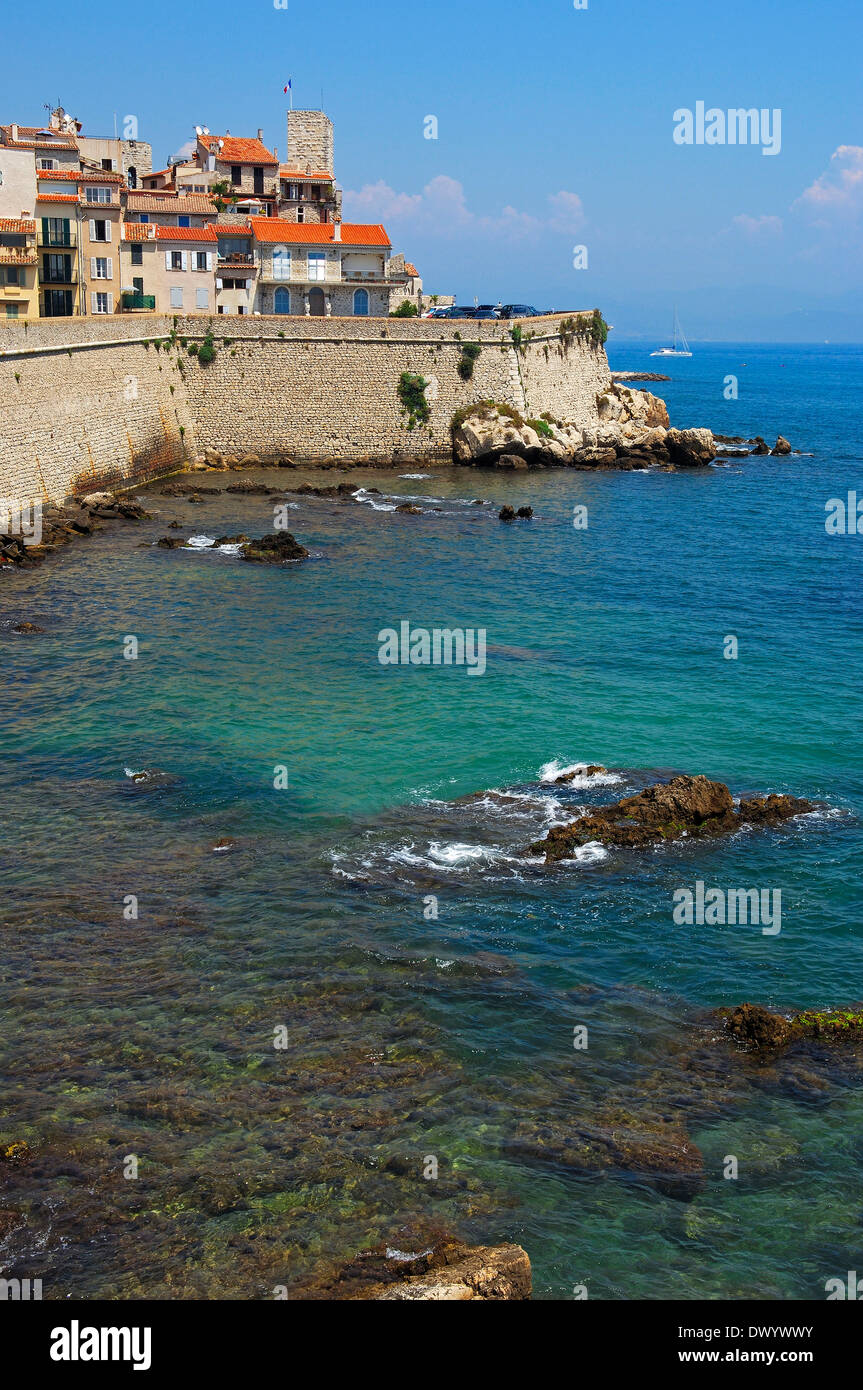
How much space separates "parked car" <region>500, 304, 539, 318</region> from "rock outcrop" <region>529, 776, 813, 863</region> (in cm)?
5376

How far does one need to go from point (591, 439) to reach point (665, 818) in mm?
51639

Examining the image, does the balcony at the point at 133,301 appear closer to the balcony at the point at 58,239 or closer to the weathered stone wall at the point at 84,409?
the balcony at the point at 58,239

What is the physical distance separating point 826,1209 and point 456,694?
1835 cm

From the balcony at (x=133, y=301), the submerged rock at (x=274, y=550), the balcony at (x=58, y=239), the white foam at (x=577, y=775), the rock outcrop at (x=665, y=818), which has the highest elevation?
the balcony at (x=58, y=239)

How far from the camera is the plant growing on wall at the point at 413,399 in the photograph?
62969mm

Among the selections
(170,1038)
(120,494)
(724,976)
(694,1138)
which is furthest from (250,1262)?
(120,494)

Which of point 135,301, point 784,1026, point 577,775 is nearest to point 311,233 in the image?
point 135,301

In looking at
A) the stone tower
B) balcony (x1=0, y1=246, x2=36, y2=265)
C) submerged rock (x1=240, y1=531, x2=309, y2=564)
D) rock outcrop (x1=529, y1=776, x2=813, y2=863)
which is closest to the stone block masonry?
balcony (x1=0, y1=246, x2=36, y2=265)

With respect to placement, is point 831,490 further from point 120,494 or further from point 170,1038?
point 170,1038

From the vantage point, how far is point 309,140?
270ft

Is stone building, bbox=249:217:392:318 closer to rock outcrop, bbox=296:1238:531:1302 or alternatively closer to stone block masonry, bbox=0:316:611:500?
stone block masonry, bbox=0:316:611:500

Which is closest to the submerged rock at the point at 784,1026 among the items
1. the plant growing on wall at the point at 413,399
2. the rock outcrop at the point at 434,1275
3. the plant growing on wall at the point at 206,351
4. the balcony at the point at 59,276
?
the rock outcrop at the point at 434,1275

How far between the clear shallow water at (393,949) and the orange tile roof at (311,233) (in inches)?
1417

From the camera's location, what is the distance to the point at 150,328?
57.2 m
